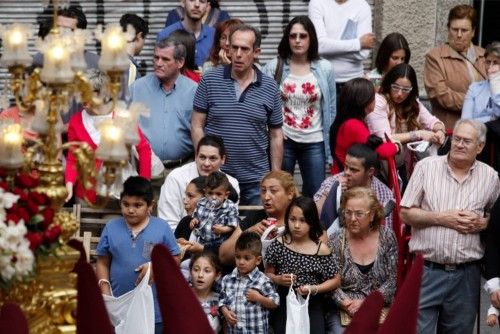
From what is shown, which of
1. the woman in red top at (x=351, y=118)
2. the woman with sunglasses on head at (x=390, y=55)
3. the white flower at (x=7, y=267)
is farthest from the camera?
the woman with sunglasses on head at (x=390, y=55)

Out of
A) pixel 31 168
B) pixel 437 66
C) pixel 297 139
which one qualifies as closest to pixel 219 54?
pixel 297 139

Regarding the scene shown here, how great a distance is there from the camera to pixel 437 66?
13.6m

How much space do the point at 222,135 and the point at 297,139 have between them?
0.93 meters

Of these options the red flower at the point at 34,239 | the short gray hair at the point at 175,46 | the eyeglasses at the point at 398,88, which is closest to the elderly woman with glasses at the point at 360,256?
the eyeglasses at the point at 398,88

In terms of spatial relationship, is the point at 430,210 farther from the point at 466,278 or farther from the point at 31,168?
the point at 31,168

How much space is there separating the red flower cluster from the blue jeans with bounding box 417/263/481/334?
4.20m

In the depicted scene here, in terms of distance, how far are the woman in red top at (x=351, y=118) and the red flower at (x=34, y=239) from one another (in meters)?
4.98

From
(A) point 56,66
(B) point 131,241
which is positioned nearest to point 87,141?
(B) point 131,241

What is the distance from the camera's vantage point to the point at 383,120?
40.4ft

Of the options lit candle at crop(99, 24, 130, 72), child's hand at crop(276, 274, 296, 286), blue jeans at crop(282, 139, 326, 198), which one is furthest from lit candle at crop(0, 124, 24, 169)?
blue jeans at crop(282, 139, 326, 198)

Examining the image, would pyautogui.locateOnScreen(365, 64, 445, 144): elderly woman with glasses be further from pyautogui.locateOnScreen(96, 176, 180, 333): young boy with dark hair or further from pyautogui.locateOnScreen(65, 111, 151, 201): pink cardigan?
pyautogui.locateOnScreen(96, 176, 180, 333): young boy with dark hair

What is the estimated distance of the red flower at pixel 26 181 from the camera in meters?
7.30

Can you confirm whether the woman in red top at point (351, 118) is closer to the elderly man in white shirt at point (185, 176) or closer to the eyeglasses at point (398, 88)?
the eyeglasses at point (398, 88)

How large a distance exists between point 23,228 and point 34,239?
0.08 metres
